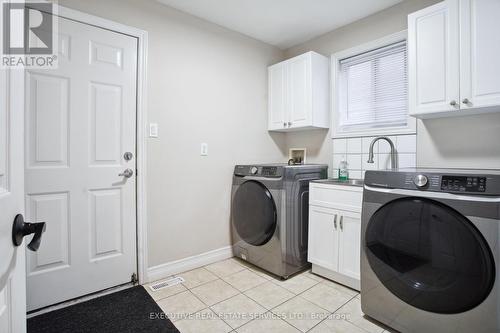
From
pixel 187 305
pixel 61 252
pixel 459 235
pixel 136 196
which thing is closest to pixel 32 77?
pixel 136 196

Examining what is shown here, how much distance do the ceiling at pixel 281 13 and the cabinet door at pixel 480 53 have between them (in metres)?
0.76

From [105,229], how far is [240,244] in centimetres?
118

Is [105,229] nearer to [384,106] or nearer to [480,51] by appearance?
[384,106]

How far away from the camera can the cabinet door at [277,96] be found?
9.30 ft

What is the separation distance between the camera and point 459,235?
1263mm

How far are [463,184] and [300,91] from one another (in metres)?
1.68

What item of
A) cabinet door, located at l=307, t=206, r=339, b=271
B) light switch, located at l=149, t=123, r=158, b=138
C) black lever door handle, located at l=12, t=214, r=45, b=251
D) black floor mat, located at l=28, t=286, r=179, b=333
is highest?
light switch, located at l=149, t=123, r=158, b=138

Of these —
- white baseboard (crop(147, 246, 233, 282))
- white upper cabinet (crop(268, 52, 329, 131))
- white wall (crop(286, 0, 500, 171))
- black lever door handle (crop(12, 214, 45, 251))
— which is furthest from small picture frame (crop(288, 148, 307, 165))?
black lever door handle (crop(12, 214, 45, 251))

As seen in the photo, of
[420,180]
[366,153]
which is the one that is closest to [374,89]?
[366,153]

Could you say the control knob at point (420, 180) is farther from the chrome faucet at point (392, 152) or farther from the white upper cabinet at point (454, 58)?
the chrome faucet at point (392, 152)

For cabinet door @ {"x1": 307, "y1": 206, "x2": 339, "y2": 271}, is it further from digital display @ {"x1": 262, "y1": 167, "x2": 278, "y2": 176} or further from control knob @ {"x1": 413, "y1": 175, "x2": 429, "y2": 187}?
control knob @ {"x1": 413, "y1": 175, "x2": 429, "y2": 187}

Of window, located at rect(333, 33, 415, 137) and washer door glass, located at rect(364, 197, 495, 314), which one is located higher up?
window, located at rect(333, 33, 415, 137)

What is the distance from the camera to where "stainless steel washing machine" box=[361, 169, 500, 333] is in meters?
1.20

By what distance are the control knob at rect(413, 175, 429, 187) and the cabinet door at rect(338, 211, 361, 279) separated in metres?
0.60
